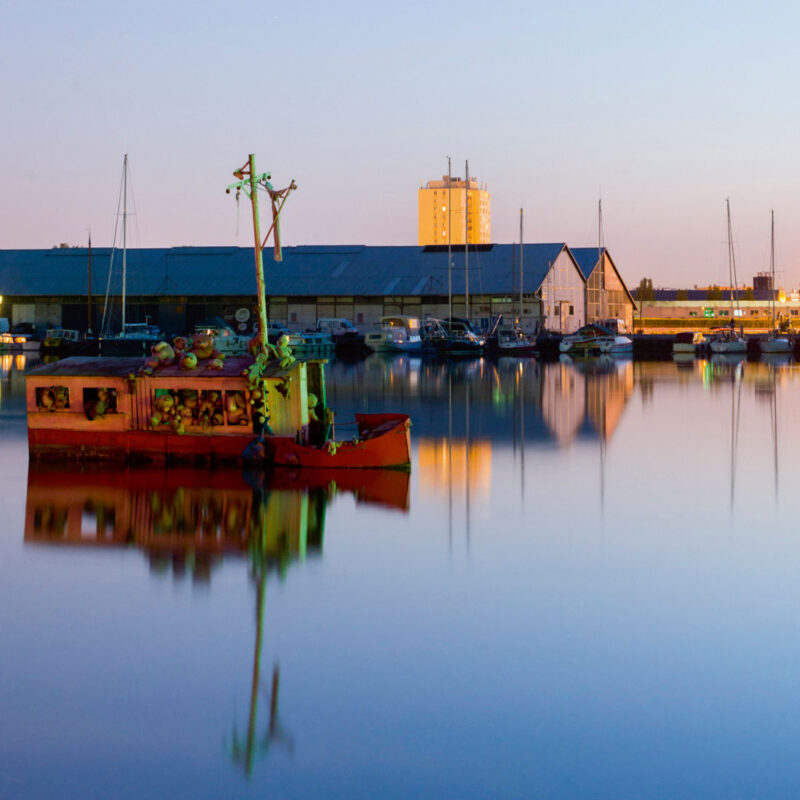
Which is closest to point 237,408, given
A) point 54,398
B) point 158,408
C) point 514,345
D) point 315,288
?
point 158,408

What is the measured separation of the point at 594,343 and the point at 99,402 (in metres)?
69.1

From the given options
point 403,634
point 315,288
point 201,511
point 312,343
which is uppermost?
point 315,288

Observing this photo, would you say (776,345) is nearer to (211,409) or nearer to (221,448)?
(221,448)

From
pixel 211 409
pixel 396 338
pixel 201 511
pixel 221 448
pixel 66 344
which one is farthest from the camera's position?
pixel 396 338

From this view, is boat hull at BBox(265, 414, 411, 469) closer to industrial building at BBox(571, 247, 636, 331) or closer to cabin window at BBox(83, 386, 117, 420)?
cabin window at BBox(83, 386, 117, 420)

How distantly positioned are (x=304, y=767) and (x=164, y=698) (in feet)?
6.48

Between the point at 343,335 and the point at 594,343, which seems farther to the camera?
the point at 594,343

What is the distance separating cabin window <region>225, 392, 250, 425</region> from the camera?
75.0 feet

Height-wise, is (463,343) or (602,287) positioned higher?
(602,287)

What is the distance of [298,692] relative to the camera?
1073cm

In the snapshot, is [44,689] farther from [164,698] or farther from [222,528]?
[222,528]

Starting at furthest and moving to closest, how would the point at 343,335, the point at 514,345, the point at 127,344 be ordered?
the point at 343,335, the point at 514,345, the point at 127,344

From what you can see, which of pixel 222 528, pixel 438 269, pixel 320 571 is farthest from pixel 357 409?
pixel 438 269

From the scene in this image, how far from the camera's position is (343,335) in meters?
88.5
